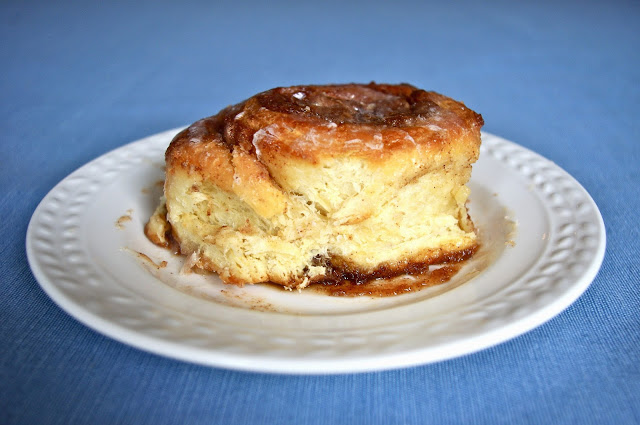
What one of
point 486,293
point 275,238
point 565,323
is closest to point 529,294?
point 486,293

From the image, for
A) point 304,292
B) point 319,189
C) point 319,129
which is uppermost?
point 319,129

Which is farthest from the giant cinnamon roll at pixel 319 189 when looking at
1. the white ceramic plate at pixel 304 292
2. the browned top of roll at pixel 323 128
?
the white ceramic plate at pixel 304 292

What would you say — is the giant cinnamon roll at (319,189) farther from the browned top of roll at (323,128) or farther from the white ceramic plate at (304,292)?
the white ceramic plate at (304,292)

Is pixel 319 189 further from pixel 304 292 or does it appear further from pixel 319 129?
pixel 304 292

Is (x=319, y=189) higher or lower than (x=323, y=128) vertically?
lower

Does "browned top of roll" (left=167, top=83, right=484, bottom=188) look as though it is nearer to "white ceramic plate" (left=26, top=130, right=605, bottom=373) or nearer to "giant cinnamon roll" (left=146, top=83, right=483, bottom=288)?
"giant cinnamon roll" (left=146, top=83, right=483, bottom=288)

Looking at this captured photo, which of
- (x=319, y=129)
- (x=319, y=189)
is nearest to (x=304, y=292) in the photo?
(x=319, y=189)

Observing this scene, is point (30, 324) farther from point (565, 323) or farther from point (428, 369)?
point (565, 323)
